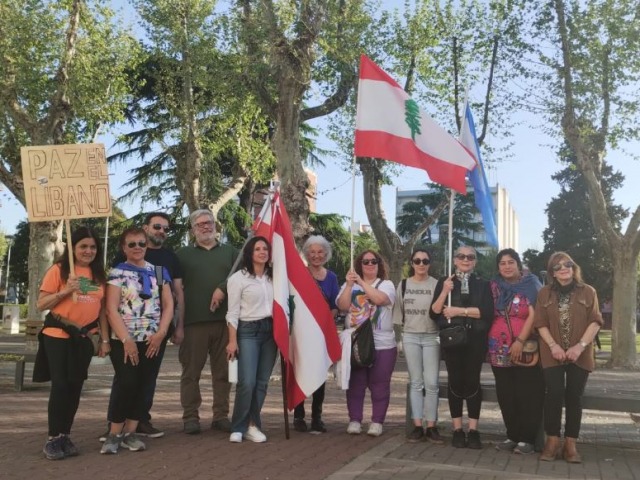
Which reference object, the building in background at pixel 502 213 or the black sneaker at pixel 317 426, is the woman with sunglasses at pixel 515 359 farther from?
the building in background at pixel 502 213

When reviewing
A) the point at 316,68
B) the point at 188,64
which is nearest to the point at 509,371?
the point at 316,68

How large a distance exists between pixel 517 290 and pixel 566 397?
1043 millimetres

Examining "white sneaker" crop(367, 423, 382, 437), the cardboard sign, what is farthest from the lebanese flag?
the cardboard sign

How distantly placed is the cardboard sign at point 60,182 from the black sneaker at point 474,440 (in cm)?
395

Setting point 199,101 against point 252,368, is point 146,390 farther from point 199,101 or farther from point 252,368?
point 199,101

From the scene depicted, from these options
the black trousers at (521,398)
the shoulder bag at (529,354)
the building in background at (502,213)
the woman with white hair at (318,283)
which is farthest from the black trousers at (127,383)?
the building in background at (502,213)

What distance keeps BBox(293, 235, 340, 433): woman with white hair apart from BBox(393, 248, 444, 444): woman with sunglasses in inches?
29.9

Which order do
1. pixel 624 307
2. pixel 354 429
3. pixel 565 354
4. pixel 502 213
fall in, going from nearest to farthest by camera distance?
1. pixel 565 354
2. pixel 354 429
3. pixel 624 307
4. pixel 502 213

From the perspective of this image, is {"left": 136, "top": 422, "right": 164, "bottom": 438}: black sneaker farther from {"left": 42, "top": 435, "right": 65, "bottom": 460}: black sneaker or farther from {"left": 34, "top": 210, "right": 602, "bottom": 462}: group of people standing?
{"left": 42, "top": 435, "right": 65, "bottom": 460}: black sneaker

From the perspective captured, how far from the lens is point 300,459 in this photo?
A: 6109 millimetres

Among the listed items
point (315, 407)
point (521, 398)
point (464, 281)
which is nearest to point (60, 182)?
point (315, 407)

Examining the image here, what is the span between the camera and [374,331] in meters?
7.24

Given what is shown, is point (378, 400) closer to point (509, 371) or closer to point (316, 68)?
point (509, 371)

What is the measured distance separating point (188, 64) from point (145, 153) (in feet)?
42.2
